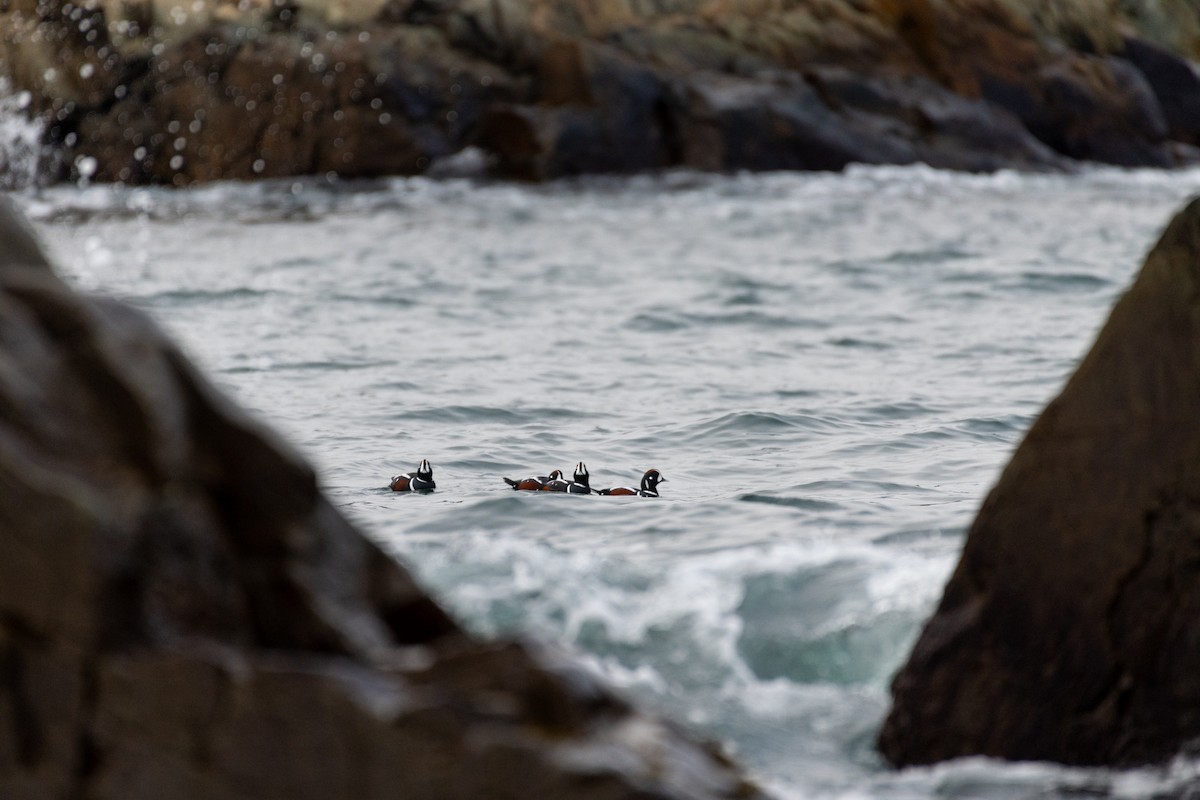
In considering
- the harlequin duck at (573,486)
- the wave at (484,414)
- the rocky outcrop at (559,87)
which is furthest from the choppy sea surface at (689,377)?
the rocky outcrop at (559,87)

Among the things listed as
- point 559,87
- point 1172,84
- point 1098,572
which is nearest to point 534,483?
point 1098,572

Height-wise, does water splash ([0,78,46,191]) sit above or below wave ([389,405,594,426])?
above

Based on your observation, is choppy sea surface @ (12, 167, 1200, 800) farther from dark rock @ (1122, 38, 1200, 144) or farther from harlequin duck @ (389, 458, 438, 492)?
dark rock @ (1122, 38, 1200, 144)

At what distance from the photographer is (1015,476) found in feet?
15.8

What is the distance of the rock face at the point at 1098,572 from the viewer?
4.61m

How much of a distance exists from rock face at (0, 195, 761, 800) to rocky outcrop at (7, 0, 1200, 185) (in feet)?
68.9

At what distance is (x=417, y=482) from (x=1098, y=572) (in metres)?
4.33

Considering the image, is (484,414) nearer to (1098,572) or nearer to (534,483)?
(534,483)

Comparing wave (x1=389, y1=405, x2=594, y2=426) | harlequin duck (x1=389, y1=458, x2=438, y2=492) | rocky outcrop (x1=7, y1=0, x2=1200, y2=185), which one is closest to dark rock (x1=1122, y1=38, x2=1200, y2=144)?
rocky outcrop (x1=7, y1=0, x2=1200, y2=185)

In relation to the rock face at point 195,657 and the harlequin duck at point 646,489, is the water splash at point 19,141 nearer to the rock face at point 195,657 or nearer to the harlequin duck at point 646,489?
the harlequin duck at point 646,489

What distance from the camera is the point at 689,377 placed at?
459 inches

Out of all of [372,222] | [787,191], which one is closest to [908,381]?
[372,222]

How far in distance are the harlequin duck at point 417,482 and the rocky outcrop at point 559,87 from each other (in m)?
16.2

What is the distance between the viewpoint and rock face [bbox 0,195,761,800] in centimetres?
313
